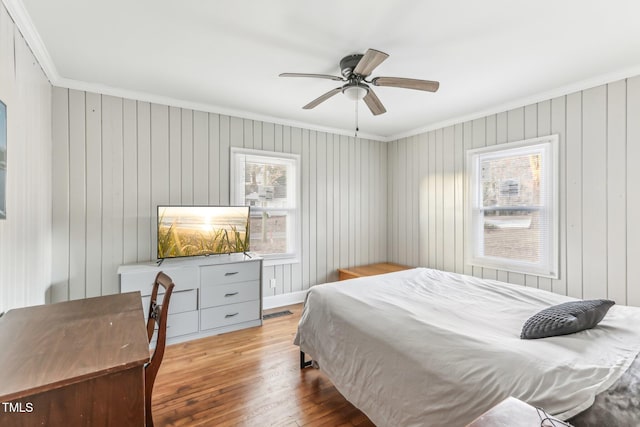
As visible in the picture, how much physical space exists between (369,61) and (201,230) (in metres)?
2.43

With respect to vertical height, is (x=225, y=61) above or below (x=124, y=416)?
above

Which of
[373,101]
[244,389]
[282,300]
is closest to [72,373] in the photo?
[244,389]

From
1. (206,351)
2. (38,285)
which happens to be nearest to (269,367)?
A: (206,351)

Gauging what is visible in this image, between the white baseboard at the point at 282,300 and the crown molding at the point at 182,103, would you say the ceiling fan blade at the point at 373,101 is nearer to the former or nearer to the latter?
the crown molding at the point at 182,103

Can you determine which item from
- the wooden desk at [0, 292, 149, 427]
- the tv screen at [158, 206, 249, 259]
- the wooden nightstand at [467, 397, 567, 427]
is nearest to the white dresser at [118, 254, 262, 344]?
the tv screen at [158, 206, 249, 259]

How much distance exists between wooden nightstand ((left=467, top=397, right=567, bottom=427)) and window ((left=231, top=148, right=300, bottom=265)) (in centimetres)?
337

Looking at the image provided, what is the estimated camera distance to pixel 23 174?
2059 millimetres

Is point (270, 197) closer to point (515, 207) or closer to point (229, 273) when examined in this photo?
point (229, 273)

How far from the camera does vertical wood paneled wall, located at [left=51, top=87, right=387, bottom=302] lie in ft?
9.47

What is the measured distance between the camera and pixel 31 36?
2070 mm

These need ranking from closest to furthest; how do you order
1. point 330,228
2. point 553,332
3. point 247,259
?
point 553,332 → point 247,259 → point 330,228

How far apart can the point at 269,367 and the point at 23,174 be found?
2320 mm

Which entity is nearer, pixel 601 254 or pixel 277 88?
pixel 601 254

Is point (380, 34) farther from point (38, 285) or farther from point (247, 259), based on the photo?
point (38, 285)
